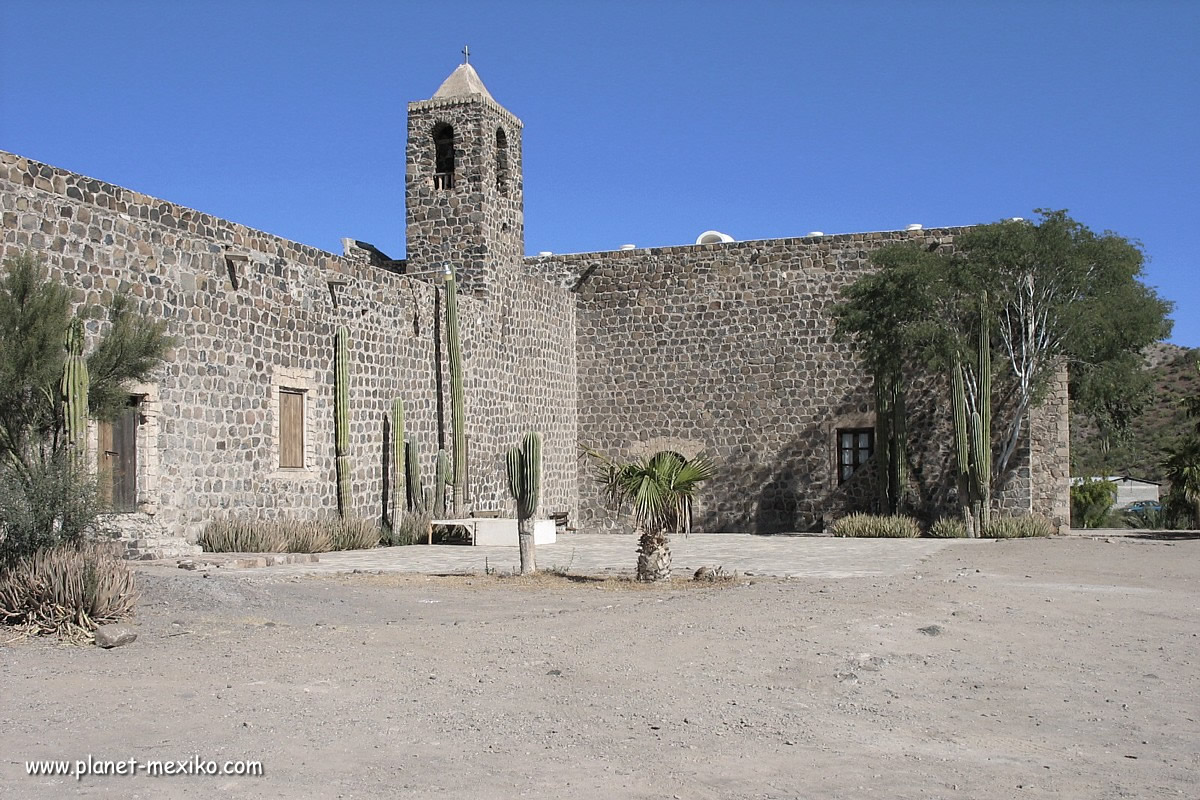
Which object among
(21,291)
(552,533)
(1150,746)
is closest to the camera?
(1150,746)

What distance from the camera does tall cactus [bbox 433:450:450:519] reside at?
19106mm

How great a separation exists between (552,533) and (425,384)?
125 inches

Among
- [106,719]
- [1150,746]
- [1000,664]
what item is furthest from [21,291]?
[1150,746]

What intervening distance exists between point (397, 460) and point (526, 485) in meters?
6.66

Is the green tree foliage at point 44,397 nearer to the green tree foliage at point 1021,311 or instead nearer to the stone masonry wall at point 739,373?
the green tree foliage at point 1021,311

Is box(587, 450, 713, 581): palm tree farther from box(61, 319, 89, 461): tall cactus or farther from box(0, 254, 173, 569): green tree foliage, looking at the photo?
box(61, 319, 89, 461): tall cactus

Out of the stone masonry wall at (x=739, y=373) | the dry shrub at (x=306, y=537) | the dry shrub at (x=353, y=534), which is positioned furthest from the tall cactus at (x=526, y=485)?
the stone masonry wall at (x=739, y=373)

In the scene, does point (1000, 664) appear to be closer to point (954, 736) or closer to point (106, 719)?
point (954, 736)

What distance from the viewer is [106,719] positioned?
5.81 meters

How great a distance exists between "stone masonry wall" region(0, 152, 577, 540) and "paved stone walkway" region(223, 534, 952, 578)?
5.25ft

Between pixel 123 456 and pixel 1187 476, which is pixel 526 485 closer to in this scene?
pixel 123 456

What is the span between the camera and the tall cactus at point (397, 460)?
18.1m

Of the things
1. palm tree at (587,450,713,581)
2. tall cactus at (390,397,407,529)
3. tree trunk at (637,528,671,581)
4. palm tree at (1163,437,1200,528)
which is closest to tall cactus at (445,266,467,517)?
tall cactus at (390,397,407,529)

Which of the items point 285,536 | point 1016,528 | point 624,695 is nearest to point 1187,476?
point 1016,528
